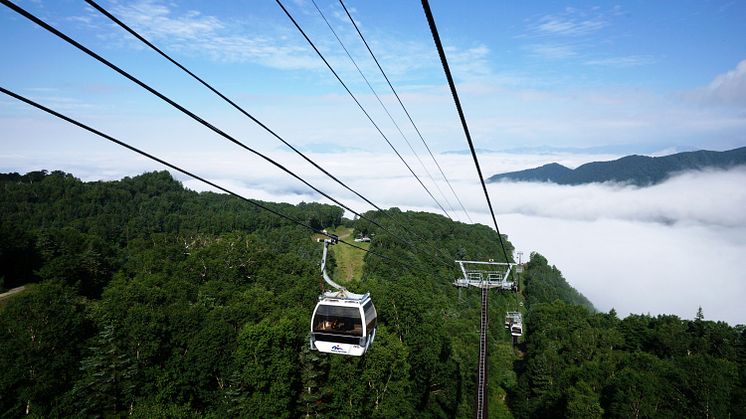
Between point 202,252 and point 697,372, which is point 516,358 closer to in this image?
point 697,372

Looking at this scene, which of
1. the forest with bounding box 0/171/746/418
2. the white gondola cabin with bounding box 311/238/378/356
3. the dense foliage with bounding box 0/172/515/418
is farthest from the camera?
the forest with bounding box 0/171/746/418

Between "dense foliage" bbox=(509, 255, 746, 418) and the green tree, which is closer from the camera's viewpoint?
the green tree

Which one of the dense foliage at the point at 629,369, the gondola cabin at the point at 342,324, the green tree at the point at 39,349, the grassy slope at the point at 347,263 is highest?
the gondola cabin at the point at 342,324

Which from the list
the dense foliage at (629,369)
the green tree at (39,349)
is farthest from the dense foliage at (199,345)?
the dense foliage at (629,369)

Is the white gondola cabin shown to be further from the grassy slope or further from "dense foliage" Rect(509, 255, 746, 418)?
the grassy slope

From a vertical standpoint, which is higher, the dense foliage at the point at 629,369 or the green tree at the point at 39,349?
the green tree at the point at 39,349

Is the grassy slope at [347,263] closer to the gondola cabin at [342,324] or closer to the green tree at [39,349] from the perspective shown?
the green tree at [39,349]

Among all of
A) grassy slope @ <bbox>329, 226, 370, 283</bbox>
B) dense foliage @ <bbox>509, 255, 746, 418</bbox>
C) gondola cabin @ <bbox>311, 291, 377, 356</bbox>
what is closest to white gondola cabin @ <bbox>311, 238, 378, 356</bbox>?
gondola cabin @ <bbox>311, 291, 377, 356</bbox>

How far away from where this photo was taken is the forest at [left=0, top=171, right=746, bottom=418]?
41.0 metres

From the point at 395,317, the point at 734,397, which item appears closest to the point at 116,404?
the point at 395,317

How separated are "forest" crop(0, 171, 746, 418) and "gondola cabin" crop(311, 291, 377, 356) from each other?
20043 mm

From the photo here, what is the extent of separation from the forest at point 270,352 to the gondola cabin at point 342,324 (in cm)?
2004

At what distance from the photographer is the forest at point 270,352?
41.0 metres

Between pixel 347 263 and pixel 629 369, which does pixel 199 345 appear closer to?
pixel 629 369
